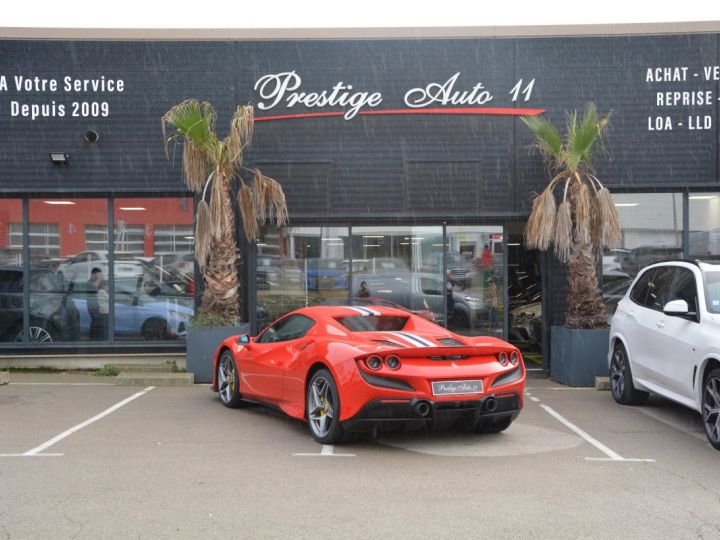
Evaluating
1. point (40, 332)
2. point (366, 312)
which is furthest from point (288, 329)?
point (40, 332)

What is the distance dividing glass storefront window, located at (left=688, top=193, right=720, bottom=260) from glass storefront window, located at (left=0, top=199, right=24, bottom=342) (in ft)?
36.9

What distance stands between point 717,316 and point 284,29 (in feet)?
28.7

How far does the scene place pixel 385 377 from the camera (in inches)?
282

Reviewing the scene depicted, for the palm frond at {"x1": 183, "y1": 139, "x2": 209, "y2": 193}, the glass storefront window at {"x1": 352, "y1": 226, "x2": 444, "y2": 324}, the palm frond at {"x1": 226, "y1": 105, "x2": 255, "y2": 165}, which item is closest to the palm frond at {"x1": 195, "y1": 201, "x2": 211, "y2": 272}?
the palm frond at {"x1": 183, "y1": 139, "x2": 209, "y2": 193}

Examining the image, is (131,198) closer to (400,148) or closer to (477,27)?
(400,148)

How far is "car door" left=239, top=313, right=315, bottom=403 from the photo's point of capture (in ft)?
27.8

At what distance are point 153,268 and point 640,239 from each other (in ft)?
26.8

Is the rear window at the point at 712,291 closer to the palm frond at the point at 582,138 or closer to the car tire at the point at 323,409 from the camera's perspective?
the palm frond at the point at 582,138

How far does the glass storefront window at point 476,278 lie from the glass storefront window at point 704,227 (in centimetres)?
317

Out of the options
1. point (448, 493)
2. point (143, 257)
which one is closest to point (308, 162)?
point (143, 257)

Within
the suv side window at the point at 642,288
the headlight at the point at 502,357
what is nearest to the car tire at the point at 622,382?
the suv side window at the point at 642,288

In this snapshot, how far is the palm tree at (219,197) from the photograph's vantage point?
1183cm

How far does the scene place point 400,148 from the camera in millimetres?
13508

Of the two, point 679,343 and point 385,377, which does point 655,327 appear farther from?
point 385,377
